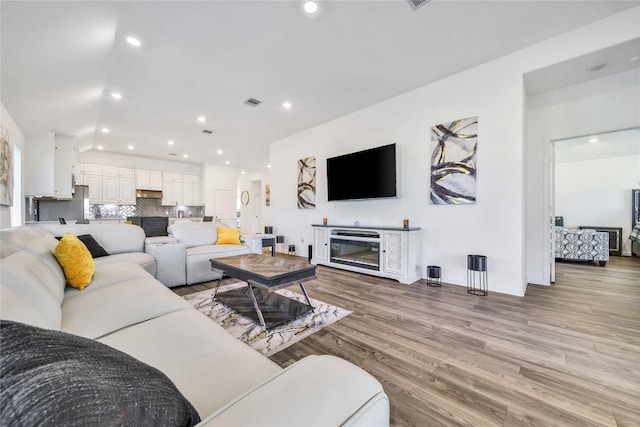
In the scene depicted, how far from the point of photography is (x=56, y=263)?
1781mm

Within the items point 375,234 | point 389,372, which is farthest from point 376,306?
point 375,234

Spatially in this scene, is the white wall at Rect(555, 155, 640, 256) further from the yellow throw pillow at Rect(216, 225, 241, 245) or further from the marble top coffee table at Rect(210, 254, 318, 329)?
the yellow throw pillow at Rect(216, 225, 241, 245)

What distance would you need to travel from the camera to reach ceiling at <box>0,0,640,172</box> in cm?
223

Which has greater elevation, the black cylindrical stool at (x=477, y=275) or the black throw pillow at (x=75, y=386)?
the black throw pillow at (x=75, y=386)

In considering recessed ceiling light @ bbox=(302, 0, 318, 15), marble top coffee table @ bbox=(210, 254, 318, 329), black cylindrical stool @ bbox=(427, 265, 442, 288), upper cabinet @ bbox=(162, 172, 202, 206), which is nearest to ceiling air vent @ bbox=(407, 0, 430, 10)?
recessed ceiling light @ bbox=(302, 0, 318, 15)

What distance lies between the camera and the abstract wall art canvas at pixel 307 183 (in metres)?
5.29

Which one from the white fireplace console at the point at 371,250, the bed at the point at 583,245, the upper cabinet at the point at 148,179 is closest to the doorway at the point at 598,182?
the bed at the point at 583,245

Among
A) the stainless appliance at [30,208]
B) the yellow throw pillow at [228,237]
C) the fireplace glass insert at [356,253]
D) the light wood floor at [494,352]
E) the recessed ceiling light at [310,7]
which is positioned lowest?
the light wood floor at [494,352]

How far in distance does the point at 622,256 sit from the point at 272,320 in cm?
809

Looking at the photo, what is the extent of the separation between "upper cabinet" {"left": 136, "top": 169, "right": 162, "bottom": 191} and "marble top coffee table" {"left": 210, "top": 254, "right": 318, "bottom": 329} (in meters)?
6.45

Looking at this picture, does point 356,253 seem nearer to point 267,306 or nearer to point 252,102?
point 267,306

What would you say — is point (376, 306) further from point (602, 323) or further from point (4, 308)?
point (4, 308)

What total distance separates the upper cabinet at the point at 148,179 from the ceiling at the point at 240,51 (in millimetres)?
3164

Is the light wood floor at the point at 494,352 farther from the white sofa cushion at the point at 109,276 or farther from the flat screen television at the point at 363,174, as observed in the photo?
the flat screen television at the point at 363,174
